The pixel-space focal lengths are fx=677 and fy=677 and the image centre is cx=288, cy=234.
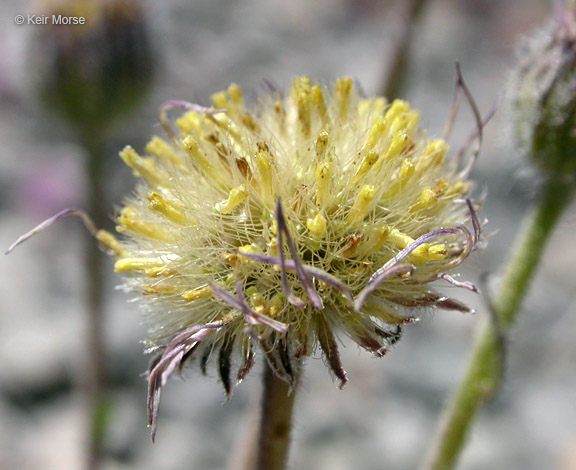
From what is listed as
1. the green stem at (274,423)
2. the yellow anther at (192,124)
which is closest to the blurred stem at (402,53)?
the yellow anther at (192,124)

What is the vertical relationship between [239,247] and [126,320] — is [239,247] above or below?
above

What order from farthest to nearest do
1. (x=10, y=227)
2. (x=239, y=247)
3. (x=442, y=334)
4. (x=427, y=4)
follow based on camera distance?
1. (x=10, y=227)
2. (x=442, y=334)
3. (x=427, y=4)
4. (x=239, y=247)

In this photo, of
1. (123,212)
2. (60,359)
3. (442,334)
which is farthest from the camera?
(442,334)

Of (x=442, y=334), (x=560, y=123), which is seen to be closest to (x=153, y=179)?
(x=560, y=123)

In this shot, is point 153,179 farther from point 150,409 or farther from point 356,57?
point 356,57

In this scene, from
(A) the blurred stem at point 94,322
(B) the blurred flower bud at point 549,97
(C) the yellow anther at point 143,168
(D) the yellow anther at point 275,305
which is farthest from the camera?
(A) the blurred stem at point 94,322

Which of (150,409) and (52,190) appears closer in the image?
(150,409)

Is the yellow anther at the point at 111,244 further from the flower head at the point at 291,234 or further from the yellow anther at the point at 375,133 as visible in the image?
the yellow anther at the point at 375,133
